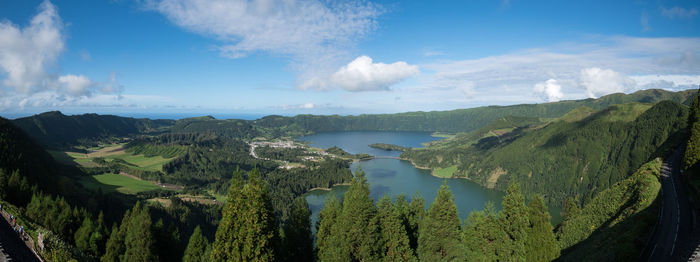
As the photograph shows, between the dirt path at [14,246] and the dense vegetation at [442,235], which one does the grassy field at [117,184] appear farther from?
the dense vegetation at [442,235]

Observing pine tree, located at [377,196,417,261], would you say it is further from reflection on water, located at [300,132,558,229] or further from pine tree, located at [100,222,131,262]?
reflection on water, located at [300,132,558,229]

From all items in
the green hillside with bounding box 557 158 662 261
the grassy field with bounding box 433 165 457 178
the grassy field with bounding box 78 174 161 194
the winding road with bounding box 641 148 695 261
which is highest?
the winding road with bounding box 641 148 695 261

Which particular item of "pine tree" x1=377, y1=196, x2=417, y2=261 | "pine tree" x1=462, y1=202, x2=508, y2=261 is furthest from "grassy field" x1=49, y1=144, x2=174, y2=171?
"pine tree" x1=462, y1=202, x2=508, y2=261

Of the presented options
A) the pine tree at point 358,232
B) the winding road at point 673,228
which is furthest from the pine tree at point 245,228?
the winding road at point 673,228

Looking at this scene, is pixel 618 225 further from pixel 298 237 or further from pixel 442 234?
pixel 298 237

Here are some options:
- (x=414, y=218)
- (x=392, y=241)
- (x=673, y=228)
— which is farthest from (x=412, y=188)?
(x=392, y=241)

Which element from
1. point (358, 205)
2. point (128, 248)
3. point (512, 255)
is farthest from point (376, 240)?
point (128, 248)

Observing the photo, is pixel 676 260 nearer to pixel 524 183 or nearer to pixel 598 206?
pixel 598 206
